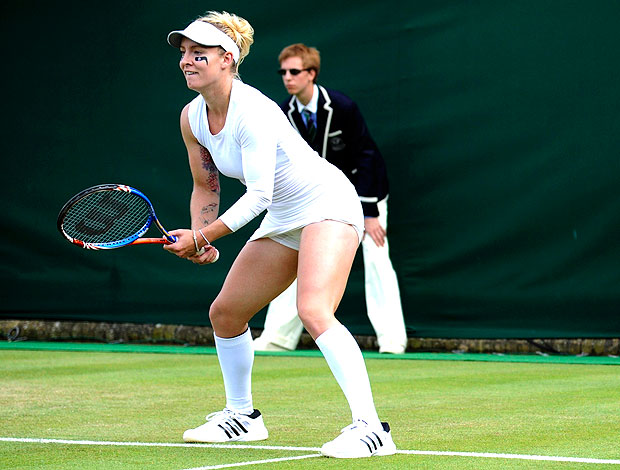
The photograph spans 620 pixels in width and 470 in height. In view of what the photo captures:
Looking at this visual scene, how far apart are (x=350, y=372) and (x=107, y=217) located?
1.11 metres

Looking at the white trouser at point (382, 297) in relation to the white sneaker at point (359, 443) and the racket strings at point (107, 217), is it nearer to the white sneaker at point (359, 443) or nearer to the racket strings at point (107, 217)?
the racket strings at point (107, 217)

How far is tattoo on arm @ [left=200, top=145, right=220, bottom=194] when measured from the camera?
455 centimetres

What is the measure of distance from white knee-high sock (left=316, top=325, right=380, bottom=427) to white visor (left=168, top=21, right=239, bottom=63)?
1.08 m

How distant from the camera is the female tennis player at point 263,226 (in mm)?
4105

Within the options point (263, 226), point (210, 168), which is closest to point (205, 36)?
point (210, 168)

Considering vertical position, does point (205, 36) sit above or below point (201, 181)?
above

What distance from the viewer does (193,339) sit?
383 inches

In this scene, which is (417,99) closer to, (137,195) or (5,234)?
(5,234)

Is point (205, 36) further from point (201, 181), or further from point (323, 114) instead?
point (323, 114)

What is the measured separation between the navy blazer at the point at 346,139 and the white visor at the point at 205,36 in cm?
408

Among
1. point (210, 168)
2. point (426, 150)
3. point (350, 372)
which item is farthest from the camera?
point (426, 150)

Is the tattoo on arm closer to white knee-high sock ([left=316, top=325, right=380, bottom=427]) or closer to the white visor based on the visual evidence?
the white visor

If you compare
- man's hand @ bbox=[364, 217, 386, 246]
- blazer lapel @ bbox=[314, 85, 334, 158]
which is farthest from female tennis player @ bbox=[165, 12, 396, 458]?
man's hand @ bbox=[364, 217, 386, 246]

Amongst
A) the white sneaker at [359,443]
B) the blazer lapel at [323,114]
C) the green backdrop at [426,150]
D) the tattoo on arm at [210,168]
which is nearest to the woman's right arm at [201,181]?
the tattoo on arm at [210,168]
